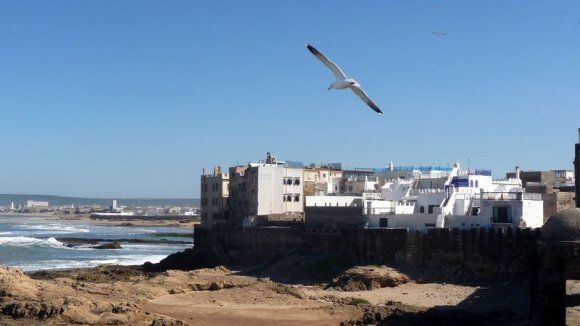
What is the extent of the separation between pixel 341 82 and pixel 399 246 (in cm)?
2963

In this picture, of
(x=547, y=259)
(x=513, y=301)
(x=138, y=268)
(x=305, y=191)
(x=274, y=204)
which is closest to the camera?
(x=547, y=259)

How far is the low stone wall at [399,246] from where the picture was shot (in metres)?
41.1

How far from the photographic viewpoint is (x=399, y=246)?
152ft

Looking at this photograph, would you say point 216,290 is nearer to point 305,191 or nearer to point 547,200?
point 547,200

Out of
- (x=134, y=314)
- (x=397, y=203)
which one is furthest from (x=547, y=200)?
(x=134, y=314)

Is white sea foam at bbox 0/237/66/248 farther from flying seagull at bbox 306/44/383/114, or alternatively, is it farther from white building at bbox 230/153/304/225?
flying seagull at bbox 306/44/383/114

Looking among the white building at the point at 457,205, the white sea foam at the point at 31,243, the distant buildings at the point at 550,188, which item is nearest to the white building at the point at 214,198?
the white building at the point at 457,205

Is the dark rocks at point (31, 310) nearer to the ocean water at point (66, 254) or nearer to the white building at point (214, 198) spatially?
the ocean water at point (66, 254)

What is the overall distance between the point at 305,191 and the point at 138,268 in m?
16.3

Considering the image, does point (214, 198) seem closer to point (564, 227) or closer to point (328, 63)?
point (564, 227)

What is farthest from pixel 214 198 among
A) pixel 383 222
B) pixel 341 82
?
pixel 341 82

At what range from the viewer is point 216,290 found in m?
43.1

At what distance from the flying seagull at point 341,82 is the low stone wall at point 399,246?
1608cm

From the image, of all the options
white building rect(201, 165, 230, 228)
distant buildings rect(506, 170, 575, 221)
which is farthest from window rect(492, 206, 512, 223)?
white building rect(201, 165, 230, 228)
